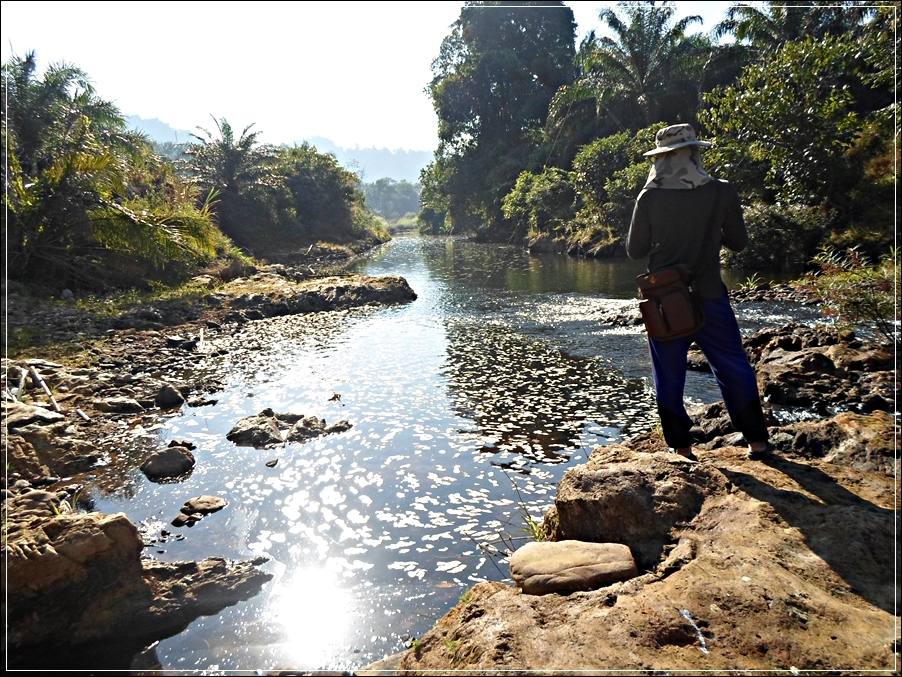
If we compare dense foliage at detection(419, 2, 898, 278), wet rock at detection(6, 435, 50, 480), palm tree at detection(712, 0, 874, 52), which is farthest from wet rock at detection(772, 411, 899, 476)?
palm tree at detection(712, 0, 874, 52)

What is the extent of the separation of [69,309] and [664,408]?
14.0m

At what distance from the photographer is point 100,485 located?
6.09 metres

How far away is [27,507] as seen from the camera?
4.66 metres

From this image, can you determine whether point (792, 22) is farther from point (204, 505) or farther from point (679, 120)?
point (204, 505)

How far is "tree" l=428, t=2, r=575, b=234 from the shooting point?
5380cm

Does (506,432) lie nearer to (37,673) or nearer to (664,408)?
(664,408)

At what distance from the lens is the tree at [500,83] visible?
53.8m

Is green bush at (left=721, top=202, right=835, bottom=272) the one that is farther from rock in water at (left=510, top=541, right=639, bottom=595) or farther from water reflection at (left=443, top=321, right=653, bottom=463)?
rock in water at (left=510, top=541, right=639, bottom=595)

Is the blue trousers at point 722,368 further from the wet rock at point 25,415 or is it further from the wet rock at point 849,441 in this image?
the wet rock at point 25,415

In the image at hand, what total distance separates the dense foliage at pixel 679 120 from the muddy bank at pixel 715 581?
1557 centimetres

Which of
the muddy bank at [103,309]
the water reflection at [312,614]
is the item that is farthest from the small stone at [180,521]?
the muddy bank at [103,309]

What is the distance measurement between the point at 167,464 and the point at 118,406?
269 cm

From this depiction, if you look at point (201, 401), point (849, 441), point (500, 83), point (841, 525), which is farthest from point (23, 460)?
point (500, 83)

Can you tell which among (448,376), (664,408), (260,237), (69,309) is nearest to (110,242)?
(69,309)
